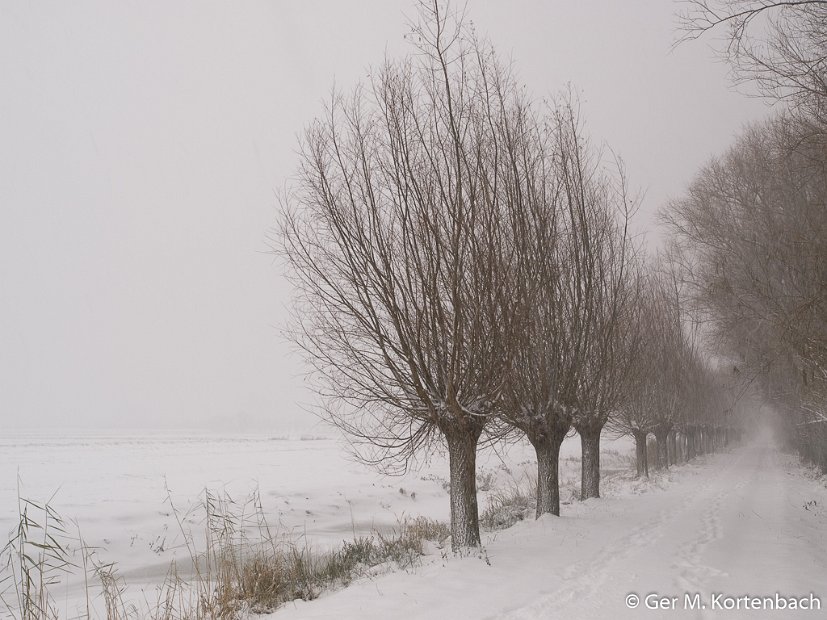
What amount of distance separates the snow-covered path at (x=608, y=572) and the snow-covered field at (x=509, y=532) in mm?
25

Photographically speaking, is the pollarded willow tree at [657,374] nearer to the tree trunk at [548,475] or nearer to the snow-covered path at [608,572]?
the tree trunk at [548,475]

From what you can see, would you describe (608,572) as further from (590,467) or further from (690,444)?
(690,444)

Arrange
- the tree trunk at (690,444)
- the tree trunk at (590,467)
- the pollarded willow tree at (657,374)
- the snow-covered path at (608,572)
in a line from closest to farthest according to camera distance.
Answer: the snow-covered path at (608,572), the tree trunk at (590,467), the pollarded willow tree at (657,374), the tree trunk at (690,444)

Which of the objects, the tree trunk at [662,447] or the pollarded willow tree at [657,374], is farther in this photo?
the tree trunk at [662,447]

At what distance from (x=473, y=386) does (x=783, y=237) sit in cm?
890

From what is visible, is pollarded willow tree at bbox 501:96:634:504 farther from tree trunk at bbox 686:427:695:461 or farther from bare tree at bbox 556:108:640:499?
tree trunk at bbox 686:427:695:461

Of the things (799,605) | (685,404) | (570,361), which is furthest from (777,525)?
(685,404)

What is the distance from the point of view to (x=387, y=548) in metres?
8.16

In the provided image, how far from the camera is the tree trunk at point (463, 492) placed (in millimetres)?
7543

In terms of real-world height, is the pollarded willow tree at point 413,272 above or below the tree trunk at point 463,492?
above

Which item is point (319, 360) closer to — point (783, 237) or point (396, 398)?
point (396, 398)

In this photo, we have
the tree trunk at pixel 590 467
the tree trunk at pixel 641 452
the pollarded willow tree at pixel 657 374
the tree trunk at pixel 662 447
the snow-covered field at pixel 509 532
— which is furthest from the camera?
the tree trunk at pixel 662 447

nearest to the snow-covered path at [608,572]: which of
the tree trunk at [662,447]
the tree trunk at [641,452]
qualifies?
the tree trunk at [641,452]

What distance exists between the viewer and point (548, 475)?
10.9 m
